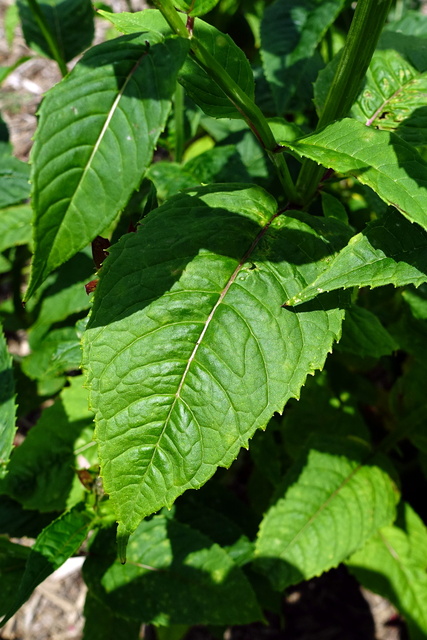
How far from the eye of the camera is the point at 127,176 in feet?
2.56

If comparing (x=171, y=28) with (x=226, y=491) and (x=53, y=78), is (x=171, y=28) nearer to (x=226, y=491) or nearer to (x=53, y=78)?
(x=226, y=491)

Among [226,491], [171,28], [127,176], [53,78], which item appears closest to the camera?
[127,176]

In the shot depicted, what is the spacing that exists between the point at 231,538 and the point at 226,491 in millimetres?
260

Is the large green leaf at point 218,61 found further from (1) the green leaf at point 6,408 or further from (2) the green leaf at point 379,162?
(1) the green leaf at point 6,408

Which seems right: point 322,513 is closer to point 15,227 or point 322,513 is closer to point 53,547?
point 53,547

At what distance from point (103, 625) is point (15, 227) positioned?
61.9 inches

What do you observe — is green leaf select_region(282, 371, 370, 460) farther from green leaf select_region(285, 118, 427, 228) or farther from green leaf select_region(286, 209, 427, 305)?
green leaf select_region(285, 118, 427, 228)

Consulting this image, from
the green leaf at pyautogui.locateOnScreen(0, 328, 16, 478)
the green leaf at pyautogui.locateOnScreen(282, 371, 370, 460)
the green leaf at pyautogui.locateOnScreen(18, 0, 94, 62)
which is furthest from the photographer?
the green leaf at pyautogui.locateOnScreen(18, 0, 94, 62)

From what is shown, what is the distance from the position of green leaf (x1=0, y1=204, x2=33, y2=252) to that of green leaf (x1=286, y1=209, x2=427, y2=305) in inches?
66.2

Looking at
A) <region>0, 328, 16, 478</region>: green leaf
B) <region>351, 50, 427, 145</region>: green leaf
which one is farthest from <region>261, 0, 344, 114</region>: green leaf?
<region>0, 328, 16, 478</region>: green leaf

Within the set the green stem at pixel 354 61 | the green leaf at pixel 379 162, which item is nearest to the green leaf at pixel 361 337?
the green stem at pixel 354 61

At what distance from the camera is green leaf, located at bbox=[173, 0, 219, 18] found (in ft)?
3.20

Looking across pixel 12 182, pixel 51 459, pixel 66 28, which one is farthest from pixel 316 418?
pixel 66 28

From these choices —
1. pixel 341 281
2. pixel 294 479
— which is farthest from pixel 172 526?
pixel 341 281
